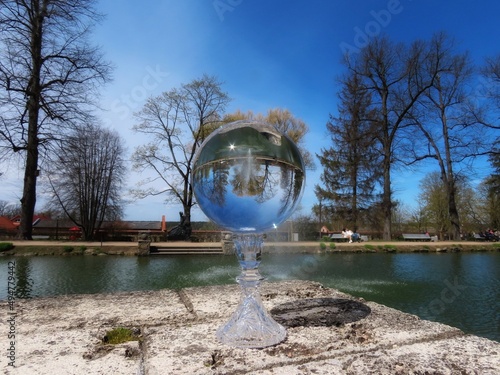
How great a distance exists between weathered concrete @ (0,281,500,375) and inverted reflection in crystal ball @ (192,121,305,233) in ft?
2.62

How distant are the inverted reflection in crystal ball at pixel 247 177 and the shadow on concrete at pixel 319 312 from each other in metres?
0.80

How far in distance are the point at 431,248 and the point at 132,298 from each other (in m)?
20.5

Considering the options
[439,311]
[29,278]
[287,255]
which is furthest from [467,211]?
[29,278]

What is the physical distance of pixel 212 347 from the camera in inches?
77.4

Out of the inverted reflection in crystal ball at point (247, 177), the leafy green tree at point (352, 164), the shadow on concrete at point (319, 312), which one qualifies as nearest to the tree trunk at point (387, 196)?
the leafy green tree at point (352, 164)

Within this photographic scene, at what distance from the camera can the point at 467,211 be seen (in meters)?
39.9

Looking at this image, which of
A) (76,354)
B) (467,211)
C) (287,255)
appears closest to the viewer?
(76,354)

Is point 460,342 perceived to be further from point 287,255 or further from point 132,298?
point 287,255

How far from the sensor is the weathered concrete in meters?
1.70

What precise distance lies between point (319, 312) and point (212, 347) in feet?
3.60

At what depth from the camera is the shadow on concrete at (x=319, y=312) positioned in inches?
96.3

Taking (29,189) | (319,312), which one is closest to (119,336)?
(319,312)

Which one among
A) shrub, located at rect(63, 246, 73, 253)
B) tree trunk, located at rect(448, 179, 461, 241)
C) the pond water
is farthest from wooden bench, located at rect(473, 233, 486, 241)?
shrub, located at rect(63, 246, 73, 253)

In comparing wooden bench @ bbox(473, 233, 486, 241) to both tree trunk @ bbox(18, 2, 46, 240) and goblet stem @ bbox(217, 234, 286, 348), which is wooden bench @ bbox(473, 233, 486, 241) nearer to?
goblet stem @ bbox(217, 234, 286, 348)
